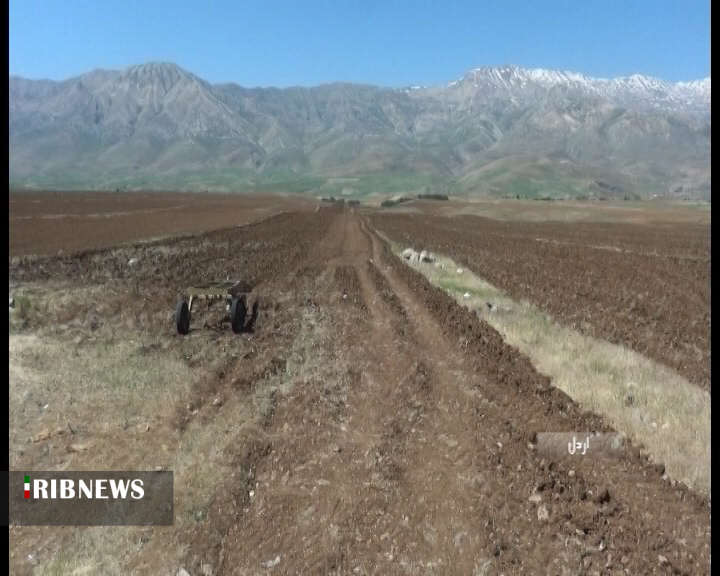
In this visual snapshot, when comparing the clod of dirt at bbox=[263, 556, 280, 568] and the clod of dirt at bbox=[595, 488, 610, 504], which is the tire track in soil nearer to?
the clod of dirt at bbox=[595, 488, 610, 504]

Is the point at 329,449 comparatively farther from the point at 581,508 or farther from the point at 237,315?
the point at 237,315

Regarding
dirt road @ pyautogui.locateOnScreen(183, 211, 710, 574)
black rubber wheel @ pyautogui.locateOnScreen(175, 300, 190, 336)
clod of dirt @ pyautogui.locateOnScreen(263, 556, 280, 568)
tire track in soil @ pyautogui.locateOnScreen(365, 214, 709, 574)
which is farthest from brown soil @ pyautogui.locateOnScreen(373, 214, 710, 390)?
black rubber wheel @ pyautogui.locateOnScreen(175, 300, 190, 336)

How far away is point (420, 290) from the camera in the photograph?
17.9m

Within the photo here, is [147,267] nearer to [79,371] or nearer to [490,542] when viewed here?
[79,371]

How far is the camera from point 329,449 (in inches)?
295

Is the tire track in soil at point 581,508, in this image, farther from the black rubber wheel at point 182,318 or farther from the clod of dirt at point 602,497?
the black rubber wheel at point 182,318

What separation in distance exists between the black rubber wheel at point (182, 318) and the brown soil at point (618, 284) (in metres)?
9.61

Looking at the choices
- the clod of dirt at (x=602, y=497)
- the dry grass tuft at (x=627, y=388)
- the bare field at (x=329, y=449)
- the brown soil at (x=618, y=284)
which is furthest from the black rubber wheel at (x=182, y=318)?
the brown soil at (x=618, y=284)

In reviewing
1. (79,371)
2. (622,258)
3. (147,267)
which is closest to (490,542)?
(79,371)

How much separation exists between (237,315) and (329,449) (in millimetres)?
6196

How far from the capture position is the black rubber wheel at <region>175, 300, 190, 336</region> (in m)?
12.7

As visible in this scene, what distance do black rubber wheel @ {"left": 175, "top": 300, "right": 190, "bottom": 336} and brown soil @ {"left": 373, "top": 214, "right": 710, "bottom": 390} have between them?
9615 millimetres

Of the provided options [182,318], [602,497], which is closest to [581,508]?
[602,497]

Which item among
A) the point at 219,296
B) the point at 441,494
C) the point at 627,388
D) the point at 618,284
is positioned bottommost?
the point at 441,494
